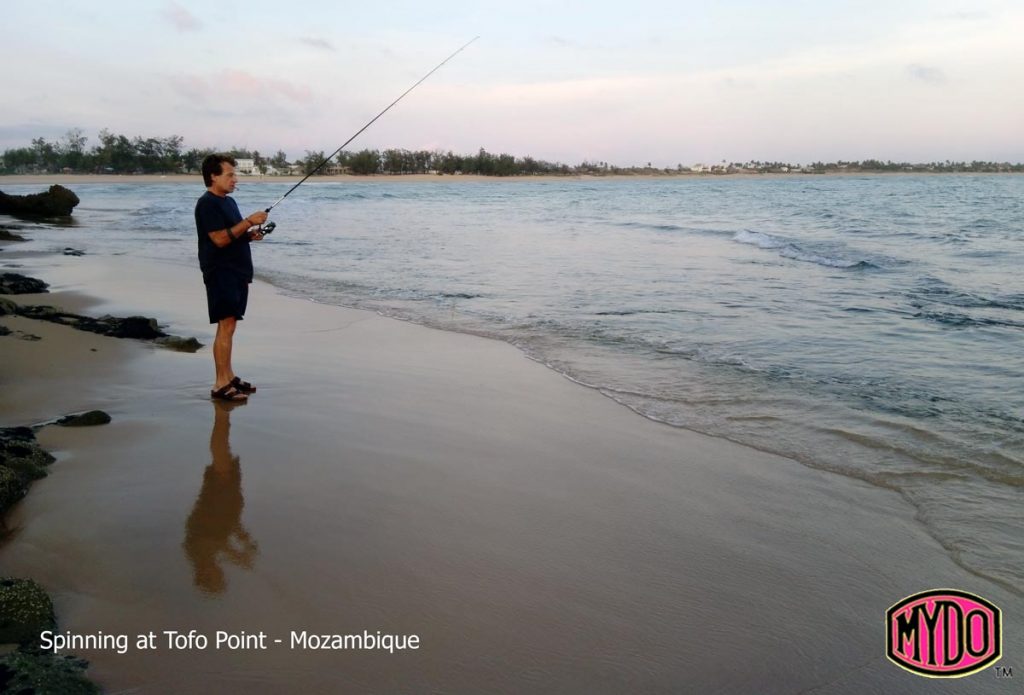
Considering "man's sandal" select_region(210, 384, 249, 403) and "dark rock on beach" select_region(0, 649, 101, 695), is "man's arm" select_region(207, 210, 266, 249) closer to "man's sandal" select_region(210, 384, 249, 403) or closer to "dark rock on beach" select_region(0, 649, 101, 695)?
"man's sandal" select_region(210, 384, 249, 403)

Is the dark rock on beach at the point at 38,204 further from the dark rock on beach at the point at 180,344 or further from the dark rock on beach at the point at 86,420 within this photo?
the dark rock on beach at the point at 86,420

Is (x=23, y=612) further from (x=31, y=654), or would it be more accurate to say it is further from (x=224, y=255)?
(x=224, y=255)

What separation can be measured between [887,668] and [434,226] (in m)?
19.2

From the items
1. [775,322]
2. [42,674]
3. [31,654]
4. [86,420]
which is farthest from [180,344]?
[775,322]

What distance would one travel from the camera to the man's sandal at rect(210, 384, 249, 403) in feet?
14.3

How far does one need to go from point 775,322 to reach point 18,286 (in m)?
7.53

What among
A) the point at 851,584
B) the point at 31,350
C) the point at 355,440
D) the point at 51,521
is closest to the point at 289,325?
the point at 31,350

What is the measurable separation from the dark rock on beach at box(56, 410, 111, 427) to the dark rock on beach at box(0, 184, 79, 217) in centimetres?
2026

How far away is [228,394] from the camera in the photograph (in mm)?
4375

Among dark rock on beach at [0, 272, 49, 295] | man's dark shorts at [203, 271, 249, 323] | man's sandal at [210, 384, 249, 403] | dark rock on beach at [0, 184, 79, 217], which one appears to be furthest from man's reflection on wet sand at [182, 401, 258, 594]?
dark rock on beach at [0, 184, 79, 217]

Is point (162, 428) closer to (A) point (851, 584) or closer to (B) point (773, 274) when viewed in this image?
(A) point (851, 584)

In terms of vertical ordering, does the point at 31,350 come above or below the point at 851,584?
above

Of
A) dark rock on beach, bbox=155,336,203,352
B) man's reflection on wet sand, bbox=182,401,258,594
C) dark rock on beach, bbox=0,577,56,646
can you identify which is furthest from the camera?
dark rock on beach, bbox=155,336,203,352

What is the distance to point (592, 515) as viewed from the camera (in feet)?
9.90
